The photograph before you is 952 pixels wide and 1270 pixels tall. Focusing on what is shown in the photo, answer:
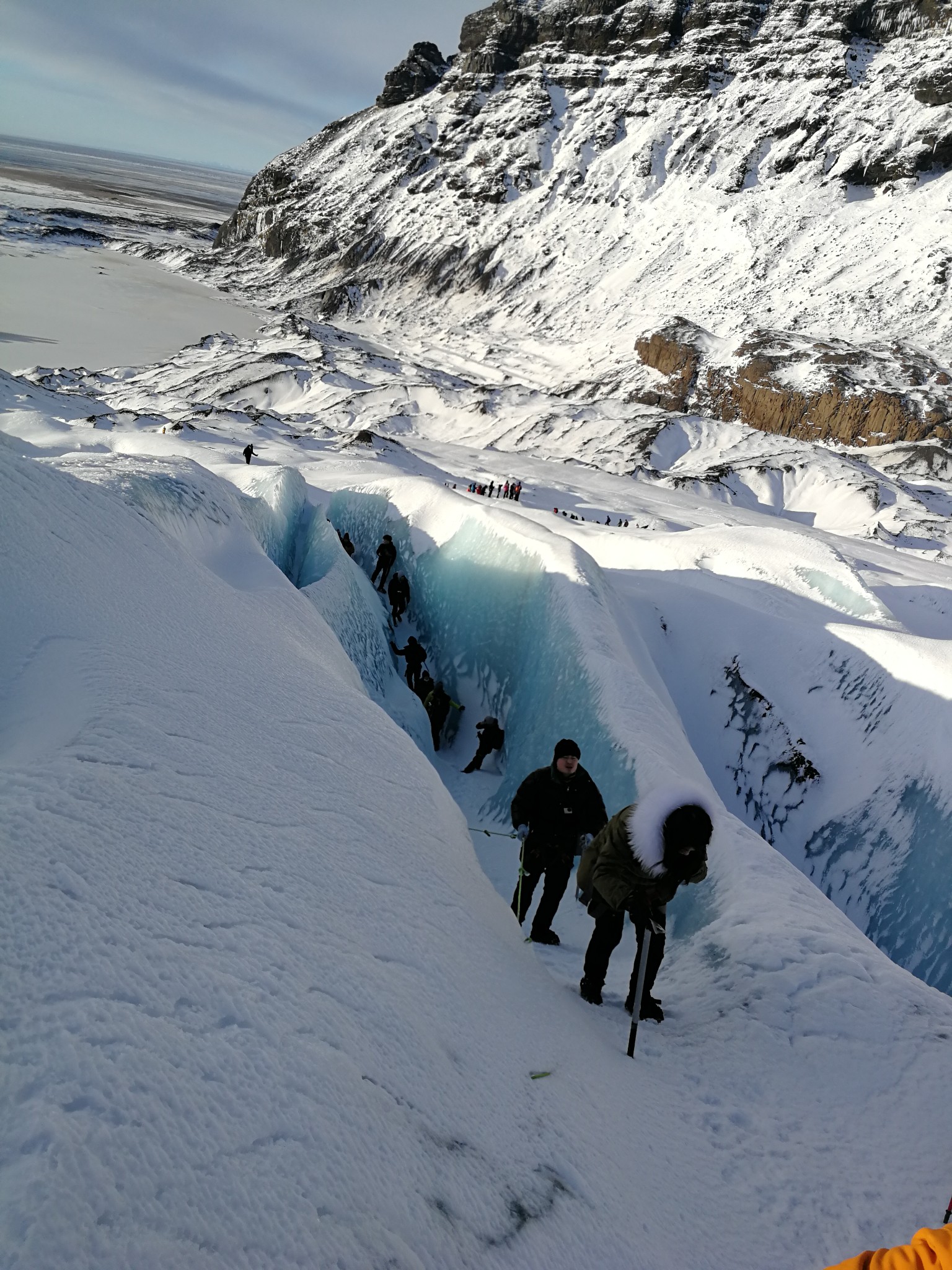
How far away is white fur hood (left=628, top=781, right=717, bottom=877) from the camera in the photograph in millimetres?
3148

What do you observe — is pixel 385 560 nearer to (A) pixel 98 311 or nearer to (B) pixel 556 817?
(B) pixel 556 817

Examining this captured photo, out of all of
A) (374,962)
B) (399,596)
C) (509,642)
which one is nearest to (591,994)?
(374,962)

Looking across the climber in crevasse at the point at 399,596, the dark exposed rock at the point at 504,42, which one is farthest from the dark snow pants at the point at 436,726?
the dark exposed rock at the point at 504,42

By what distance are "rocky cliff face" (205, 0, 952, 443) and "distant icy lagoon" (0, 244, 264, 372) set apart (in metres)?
10.3

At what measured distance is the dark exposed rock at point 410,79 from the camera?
109 meters

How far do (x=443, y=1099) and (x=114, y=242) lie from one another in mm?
123531

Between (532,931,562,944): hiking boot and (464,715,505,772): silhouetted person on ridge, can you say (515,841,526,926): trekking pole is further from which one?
(464,715,505,772): silhouetted person on ridge

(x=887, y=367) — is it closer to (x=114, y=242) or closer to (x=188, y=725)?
(x=188, y=725)

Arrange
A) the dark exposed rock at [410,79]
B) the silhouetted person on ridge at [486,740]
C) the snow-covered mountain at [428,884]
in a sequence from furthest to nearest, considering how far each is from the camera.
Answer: the dark exposed rock at [410,79] → the silhouetted person on ridge at [486,740] → the snow-covered mountain at [428,884]

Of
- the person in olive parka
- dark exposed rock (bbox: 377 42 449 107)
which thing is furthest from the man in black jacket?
dark exposed rock (bbox: 377 42 449 107)

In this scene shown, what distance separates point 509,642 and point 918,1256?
8.39 meters

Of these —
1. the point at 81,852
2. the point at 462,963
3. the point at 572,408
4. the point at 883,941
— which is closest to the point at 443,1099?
the point at 462,963

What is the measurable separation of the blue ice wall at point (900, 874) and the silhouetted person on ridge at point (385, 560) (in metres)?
7.43

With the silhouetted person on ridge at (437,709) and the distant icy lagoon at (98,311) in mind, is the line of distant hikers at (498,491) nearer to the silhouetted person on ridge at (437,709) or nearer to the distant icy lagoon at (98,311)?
the silhouetted person on ridge at (437,709)
